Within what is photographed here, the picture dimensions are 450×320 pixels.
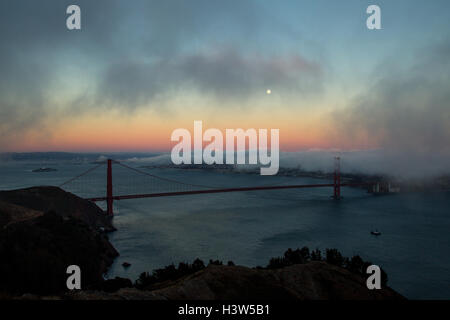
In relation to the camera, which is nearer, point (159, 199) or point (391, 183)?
point (159, 199)

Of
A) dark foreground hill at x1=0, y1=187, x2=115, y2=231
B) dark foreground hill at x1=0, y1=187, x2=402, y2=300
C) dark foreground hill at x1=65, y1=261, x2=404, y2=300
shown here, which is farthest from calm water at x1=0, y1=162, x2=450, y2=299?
dark foreground hill at x1=65, y1=261, x2=404, y2=300

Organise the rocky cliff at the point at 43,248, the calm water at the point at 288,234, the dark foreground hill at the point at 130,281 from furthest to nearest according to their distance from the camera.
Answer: the calm water at the point at 288,234 < the rocky cliff at the point at 43,248 < the dark foreground hill at the point at 130,281

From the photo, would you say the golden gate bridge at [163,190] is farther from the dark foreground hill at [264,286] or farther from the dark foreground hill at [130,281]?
the dark foreground hill at [264,286]

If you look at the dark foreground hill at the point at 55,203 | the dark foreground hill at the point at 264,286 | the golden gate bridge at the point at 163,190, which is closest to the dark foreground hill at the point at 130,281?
the dark foreground hill at the point at 264,286

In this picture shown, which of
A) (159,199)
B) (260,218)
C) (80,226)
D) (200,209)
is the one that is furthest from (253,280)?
(159,199)

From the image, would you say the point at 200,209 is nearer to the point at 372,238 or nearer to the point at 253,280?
the point at 372,238

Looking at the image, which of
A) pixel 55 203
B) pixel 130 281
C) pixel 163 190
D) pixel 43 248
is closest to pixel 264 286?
pixel 130 281

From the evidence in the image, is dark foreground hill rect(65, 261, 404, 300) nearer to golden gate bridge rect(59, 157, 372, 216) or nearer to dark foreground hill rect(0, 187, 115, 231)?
dark foreground hill rect(0, 187, 115, 231)

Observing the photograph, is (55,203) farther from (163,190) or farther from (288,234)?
(163,190)
